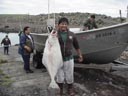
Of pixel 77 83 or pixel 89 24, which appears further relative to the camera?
pixel 89 24

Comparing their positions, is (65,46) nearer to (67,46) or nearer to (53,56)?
(67,46)

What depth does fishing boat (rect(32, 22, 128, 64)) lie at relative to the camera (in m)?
9.40

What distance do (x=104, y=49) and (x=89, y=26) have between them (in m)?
1.03

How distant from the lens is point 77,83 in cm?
891

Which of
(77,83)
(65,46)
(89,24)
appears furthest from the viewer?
(89,24)

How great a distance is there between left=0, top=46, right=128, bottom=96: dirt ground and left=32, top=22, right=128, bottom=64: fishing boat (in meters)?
0.58

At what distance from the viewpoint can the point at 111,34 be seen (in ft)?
31.1

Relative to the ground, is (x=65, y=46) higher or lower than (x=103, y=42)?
higher

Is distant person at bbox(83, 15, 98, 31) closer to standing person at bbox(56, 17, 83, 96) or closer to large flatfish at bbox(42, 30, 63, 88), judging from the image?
standing person at bbox(56, 17, 83, 96)

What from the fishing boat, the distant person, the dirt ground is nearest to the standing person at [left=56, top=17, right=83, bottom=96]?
the dirt ground

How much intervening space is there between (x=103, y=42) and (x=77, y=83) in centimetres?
167

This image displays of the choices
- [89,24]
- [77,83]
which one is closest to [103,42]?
[89,24]

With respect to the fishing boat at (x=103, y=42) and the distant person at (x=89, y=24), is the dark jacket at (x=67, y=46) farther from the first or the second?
the distant person at (x=89, y=24)

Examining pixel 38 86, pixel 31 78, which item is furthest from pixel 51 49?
pixel 31 78
